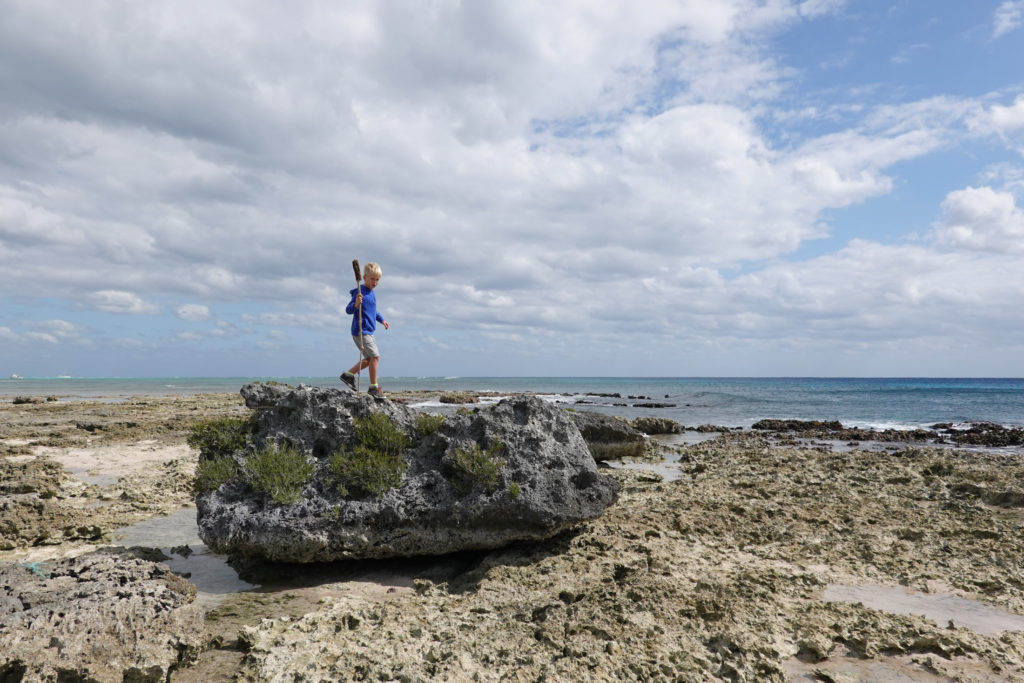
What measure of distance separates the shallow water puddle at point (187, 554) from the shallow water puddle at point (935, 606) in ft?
18.7

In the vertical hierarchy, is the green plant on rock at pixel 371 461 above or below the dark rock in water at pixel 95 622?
above

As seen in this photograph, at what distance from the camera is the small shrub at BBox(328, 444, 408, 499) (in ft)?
19.6

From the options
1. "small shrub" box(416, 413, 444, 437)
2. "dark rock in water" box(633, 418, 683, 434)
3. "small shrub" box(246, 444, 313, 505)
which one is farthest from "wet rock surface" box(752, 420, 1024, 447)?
"small shrub" box(246, 444, 313, 505)

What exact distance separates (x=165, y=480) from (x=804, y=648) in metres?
10.1

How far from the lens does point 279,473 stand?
5.94 metres

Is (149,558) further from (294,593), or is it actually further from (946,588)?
(946,588)

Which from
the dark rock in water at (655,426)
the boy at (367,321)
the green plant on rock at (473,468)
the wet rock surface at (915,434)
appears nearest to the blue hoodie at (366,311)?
the boy at (367,321)

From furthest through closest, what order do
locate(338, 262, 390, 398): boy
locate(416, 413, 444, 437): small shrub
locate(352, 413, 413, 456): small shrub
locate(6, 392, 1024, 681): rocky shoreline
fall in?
locate(338, 262, 390, 398): boy < locate(416, 413, 444, 437): small shrub < locate(352, 413, 413, 456): small shrub < locate(6, 392, 1024, 681): rocky shoreline

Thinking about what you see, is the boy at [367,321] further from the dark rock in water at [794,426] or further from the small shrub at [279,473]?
the dark rock in water at [794,426]

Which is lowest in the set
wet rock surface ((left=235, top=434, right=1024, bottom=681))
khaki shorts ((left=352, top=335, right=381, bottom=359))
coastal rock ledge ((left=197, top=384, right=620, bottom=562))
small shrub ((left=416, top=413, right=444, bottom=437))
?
wet rock surface ((left=235, top=434, right=1024, bottom=681))

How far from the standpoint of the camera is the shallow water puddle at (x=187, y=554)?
212 inches

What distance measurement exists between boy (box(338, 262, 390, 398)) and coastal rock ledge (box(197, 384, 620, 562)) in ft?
8.79

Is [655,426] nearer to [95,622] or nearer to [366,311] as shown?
[366,311]

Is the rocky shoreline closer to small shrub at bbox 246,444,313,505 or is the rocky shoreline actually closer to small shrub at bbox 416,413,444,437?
small shrub at bbox 246,444,313,505
